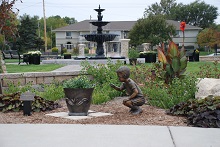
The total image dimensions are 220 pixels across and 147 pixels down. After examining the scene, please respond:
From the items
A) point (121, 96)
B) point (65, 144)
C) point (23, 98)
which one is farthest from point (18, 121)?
point (121, 96)

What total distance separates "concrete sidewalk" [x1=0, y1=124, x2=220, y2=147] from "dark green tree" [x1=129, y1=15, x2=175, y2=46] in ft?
153

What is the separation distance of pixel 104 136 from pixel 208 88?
3.56 metres

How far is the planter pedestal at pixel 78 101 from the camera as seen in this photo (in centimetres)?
791

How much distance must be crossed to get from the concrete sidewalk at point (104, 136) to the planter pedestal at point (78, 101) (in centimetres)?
117

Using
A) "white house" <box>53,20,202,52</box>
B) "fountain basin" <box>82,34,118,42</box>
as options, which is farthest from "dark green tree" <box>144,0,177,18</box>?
"fountain basin" <box>82,34,118,42</box>

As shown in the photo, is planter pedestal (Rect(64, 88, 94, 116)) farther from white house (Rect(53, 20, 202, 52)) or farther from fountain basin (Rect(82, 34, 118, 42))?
white house (Rect(53, 20, 202, 52))

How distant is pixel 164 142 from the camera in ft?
18.3

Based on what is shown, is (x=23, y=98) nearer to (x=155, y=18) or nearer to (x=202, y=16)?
(x=155, y=18)

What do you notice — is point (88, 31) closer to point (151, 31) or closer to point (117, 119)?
point (151, 31)

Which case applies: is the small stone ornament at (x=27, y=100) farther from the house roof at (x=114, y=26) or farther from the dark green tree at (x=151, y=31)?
the house roof at (x=114, y=26)

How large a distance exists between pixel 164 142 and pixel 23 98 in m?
3.33

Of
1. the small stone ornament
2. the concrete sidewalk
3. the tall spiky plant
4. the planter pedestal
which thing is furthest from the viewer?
the tall spiky plant

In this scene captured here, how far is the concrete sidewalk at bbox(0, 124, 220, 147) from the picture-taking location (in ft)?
18.0

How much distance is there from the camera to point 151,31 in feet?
176
